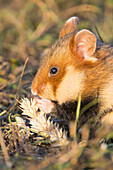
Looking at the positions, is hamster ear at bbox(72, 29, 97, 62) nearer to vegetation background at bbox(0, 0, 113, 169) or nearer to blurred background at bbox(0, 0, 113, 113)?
vegetation background at bbox(0, 0, 113, 169)

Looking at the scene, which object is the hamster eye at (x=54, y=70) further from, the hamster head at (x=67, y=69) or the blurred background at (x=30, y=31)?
the blurred background at (x=30, y=31)

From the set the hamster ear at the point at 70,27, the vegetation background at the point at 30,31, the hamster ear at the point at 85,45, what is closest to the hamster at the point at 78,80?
the hamster ear at the point at 85,45

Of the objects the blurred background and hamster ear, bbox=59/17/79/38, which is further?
the blurred background

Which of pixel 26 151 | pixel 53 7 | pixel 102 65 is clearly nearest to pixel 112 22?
pixel 53 7

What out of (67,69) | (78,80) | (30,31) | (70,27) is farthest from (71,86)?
(30,31)

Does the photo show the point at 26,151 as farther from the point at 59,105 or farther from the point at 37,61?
the point at 37,61

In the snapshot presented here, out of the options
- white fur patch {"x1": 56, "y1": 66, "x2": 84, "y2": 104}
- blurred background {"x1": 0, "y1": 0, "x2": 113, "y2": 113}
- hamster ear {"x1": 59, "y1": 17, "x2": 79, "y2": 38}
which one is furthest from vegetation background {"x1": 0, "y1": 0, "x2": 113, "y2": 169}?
white fur patch {"x1": 56, "y1": 66, "x2": 84, "y2": 104}

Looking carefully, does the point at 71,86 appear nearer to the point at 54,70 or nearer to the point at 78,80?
the point at 78,80

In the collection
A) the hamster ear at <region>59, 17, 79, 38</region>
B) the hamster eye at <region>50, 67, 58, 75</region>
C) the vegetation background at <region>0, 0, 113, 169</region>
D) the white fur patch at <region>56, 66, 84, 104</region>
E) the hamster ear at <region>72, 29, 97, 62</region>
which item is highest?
the vegetation background at <region>0, 0, 113, 169</region>
